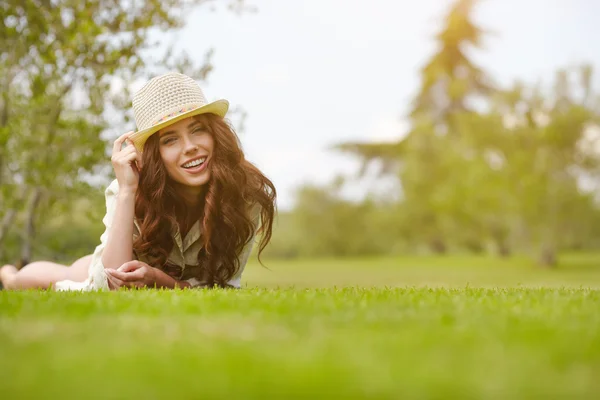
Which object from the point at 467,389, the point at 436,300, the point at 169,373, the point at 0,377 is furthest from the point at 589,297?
the point at 0,377

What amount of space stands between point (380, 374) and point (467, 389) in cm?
25

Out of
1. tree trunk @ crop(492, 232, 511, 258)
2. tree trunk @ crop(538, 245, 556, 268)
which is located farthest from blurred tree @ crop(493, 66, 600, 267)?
tree trunk @ crop(492, 232, 511, 258)

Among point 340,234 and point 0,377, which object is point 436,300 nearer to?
point 0,377

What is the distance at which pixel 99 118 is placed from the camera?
34.1 ft

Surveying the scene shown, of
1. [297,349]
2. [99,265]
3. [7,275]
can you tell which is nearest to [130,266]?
[99,265]

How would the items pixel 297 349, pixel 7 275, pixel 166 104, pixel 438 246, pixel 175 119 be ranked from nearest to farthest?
pixel 297 349 < pixel 175 119 < pixel 166 104 < pixel 7 275 < pixel 438 246

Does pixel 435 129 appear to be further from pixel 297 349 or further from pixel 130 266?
pixel 297 349

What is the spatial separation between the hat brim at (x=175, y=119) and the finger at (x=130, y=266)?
3.42ft

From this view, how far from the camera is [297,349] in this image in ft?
7.58

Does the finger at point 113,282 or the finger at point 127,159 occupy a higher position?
the finger at point 127,159

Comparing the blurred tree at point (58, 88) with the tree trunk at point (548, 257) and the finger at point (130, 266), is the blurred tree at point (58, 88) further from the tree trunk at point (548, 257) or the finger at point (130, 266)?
the tree trunk at point (548, 257)

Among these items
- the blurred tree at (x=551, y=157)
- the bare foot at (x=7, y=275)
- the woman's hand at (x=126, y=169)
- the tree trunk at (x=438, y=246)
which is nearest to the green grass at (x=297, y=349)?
the woman's hand at (x=126, y=169)

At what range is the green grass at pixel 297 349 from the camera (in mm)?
1883

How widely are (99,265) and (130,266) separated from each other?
0.94 feet
